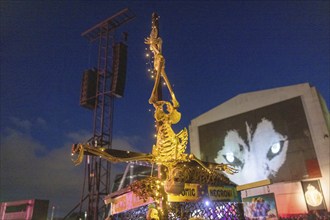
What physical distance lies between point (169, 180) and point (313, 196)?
24697mm

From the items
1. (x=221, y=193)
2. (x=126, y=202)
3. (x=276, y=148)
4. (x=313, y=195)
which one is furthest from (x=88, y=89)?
(x=313, y=195)

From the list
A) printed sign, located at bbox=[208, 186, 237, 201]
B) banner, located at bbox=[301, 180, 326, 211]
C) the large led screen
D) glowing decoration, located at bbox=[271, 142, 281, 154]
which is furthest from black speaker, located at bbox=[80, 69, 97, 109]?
banner, located at bbox=[301, 180, 326, 211]

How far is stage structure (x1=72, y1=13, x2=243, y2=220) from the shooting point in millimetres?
5371

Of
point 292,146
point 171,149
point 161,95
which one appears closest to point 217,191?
point 171,149

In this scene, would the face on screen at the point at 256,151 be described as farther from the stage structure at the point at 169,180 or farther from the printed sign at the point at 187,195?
the printed sign at the point at 187,195

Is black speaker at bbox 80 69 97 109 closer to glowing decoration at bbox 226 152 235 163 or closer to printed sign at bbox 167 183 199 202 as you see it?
glowing decoration at bbox 226 152 235 163

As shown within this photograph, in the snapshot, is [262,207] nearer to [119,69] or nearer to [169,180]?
[119,69]

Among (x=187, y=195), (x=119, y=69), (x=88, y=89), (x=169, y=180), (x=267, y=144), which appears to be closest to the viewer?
(x=169, y=180)

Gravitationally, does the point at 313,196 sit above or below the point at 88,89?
below

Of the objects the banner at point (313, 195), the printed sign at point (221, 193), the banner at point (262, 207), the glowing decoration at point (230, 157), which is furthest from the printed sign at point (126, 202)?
the glowing decoration at point (230, 157)

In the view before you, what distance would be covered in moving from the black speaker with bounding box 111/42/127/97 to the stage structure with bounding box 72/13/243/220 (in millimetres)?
18439

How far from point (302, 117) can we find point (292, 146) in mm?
3166

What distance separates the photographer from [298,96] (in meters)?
28.6

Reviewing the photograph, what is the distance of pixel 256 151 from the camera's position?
1192 inches
